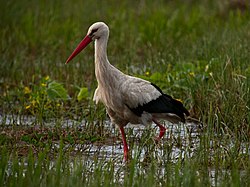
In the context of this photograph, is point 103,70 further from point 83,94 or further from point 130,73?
point 130,73

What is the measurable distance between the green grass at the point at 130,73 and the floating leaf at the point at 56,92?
1 cm

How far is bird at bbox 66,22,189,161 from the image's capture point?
713 cm

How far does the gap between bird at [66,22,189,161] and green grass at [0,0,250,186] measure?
0.99 ft

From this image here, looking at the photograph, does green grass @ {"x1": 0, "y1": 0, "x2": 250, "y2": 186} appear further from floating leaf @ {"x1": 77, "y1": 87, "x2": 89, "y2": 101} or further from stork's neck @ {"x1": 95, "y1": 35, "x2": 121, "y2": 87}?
stork's neck @ {"x1": 95, "y1": 35, "x2": 121, "y2": 87}

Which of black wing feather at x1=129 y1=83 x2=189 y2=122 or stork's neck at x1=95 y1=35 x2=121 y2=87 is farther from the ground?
stork's neck at x1=95 y1=35 x2=121 y2=87

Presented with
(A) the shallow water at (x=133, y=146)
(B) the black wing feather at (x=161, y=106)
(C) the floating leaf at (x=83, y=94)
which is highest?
(C) the floating leaf at (x=83, y=94)

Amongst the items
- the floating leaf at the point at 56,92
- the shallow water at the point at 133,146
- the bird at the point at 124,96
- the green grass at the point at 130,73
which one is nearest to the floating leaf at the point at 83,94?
the green grass at the point at 130,73

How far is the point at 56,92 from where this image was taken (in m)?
8.77

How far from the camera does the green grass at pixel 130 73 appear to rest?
18.2 feet

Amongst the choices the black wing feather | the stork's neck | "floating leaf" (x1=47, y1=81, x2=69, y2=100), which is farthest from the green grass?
the stork's neck

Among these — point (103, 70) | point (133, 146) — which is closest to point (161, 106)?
point (133, 146)

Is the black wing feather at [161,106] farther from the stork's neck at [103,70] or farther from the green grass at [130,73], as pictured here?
the stork's neck at [103,70]

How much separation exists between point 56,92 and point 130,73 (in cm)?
128

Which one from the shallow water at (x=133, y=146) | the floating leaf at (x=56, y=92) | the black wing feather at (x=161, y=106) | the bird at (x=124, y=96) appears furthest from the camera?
the floating leaf at (x=56, y=92)
